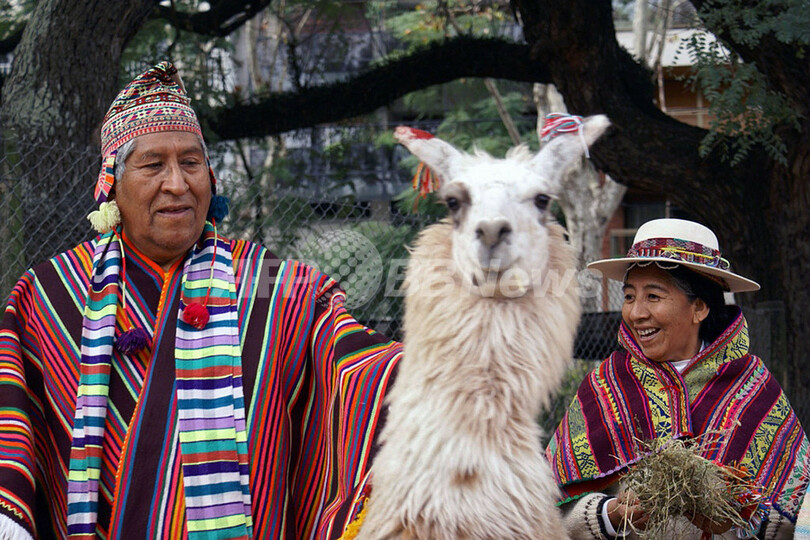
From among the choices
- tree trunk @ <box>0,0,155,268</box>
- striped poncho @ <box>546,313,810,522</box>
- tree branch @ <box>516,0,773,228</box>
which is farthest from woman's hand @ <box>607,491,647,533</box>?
tree branch @ <box>516,0,773,228</box>

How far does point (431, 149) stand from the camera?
1.86 metres

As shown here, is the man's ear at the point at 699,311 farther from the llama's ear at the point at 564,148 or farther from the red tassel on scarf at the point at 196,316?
the red tassel on scarf at the point at 196,316

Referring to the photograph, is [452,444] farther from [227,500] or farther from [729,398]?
[729,398]

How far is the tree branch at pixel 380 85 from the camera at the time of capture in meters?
6.77

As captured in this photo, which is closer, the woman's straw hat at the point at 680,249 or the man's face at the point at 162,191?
the man's face at the point at 162,191

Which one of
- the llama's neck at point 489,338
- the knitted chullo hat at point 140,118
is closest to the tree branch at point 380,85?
the knitted chullo hat at point 140,118

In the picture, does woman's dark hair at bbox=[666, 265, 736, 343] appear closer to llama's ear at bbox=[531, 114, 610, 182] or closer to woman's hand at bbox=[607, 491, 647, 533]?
woman's hand at bbox=[607, 491, 647, 533]

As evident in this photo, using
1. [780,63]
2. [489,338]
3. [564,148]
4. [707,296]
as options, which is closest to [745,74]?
[780,63]

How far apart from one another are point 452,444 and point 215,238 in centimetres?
109

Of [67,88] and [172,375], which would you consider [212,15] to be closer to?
[67,88]

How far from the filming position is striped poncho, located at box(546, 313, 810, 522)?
2.67 m

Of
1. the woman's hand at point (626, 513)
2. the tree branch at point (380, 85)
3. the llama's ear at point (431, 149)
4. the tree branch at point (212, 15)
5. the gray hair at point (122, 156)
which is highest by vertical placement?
the tree branch at point (212, 15)

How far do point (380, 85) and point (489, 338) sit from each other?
584cm

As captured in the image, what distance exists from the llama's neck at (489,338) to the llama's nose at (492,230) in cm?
14
